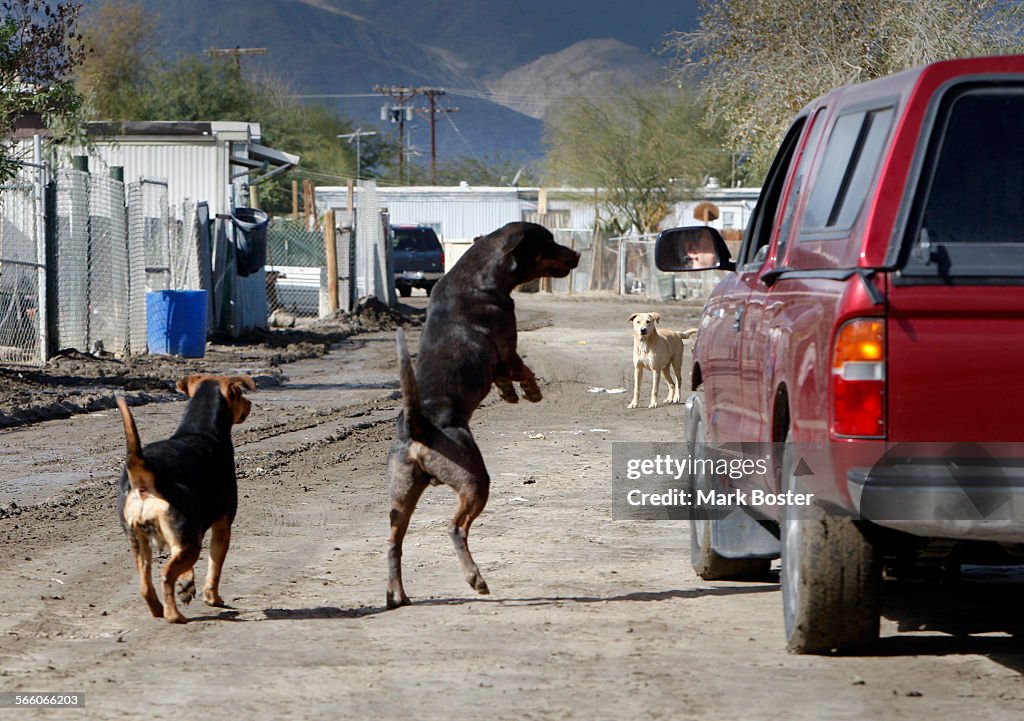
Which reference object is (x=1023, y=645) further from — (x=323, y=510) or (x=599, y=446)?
(x=599, y=446)

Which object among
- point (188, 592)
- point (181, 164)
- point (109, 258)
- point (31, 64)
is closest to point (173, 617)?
point (188, 592)

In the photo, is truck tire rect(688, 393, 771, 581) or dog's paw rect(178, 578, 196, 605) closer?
dog's paw rect(178, 578, 196, 605)

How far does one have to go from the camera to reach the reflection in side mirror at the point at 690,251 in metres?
7.14

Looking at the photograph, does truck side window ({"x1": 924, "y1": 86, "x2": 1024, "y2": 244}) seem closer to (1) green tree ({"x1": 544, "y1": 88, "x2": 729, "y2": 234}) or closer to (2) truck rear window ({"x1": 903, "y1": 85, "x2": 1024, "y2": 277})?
(2) truck rear window ({"x1": 903, "y1": 85, "x2": 1024, "y2": 277})

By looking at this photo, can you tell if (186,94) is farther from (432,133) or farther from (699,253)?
(699,253)

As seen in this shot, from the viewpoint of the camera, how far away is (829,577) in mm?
5254

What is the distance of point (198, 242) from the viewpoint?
23.4m

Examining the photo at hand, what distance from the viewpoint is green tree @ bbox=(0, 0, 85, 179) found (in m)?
16.3

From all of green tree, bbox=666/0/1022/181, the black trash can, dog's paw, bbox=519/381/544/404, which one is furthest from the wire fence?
dog's paw, bbox=519/381/544/404

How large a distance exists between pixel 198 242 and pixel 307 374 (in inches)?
170

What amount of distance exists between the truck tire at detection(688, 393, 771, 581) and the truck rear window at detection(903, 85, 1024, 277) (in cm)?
243

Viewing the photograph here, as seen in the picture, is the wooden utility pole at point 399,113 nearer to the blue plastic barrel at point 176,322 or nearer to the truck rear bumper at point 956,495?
the blue plastic barrel at point 176,322

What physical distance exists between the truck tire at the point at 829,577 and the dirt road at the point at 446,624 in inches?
5.4

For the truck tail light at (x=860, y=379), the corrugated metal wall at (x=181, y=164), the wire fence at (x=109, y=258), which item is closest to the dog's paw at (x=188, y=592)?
the truck tail light at (x=860, y=379)
